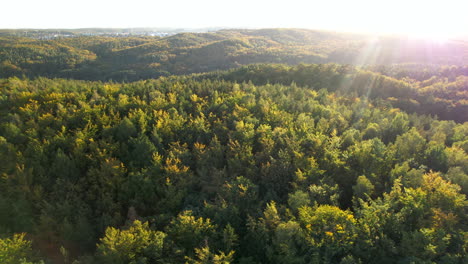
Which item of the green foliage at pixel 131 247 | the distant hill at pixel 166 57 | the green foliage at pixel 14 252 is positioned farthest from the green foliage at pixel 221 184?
the distant hill at pixel 166 57

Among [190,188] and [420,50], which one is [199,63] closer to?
[420,50]


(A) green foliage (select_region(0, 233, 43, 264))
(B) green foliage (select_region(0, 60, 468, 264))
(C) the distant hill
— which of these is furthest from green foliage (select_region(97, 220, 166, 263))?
(C) the distant hill

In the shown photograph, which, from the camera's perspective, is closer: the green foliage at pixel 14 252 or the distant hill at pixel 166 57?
the green foliage at pixel 14 252

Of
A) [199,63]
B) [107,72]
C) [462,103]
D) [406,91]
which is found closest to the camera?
[462,103]

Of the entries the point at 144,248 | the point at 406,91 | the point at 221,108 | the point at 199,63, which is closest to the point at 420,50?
the point at 406,91

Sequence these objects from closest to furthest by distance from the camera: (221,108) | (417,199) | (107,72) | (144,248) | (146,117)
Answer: (144,248) < (417,199) < (146,117) < (221,108) < (107,72)

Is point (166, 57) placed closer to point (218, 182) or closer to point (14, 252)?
point (218, 182)

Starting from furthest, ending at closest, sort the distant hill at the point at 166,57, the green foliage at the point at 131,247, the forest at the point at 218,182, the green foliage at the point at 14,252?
the distant hill at the point at 166,57 < the forest at the point at 218,182 < the green foliage at the point at 131,247 < the green foliage at the point at 14,252

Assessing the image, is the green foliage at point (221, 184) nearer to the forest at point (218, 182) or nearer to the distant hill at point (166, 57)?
the forest at point (218, 182)

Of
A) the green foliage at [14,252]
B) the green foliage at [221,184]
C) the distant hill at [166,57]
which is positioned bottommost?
the green foliage at [14,252]
